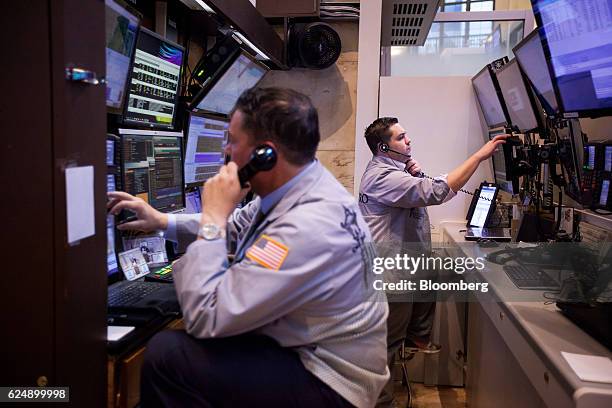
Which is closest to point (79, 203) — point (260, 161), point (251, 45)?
point (260, 161)

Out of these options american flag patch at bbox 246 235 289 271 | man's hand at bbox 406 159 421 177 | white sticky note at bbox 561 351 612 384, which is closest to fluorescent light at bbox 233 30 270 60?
man's hand at bbox 406 159 421 177

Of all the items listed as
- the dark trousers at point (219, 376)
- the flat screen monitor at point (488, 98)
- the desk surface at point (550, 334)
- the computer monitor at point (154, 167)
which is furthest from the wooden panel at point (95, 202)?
the flat screen monitor at point (488, 98)

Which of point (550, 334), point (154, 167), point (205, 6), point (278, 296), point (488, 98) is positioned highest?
point (205, 6)

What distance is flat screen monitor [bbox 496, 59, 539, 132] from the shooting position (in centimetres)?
282

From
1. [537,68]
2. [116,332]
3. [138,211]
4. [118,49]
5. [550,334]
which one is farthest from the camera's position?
[537,68]

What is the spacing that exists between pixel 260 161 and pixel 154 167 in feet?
3.64

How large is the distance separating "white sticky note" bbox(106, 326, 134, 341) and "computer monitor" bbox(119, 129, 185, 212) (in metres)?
0.73

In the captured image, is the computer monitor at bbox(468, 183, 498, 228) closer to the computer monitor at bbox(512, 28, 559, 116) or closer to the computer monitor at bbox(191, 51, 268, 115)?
the computer monitor at bbox(512, 28, 559, 116)

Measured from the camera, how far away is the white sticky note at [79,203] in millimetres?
1205

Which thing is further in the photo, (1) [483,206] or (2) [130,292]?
(1) [483,206]

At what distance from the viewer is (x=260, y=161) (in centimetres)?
134

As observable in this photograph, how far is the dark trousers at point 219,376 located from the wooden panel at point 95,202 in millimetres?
177

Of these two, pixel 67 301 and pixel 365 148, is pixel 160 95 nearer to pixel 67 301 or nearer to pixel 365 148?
pixel 67 301

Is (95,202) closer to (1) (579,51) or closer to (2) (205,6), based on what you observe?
(2) (205,6)
